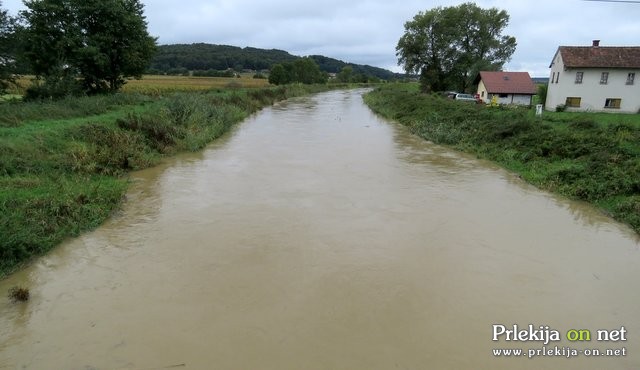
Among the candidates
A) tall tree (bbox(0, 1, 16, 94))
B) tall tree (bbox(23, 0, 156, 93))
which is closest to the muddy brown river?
tall tree (bbox(0, 1, 16, 94))

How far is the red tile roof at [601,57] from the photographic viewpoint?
27.1m

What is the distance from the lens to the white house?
27.2 m

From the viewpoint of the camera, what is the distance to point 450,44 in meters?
51.3

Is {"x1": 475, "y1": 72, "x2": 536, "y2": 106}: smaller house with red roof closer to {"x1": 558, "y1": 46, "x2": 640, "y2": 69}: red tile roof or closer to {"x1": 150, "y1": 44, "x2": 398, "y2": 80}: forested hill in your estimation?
{"x1": 558, "y1": 46, "x2": 640, "y2": 69}: red tile roof

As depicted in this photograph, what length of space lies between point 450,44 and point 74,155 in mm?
49546

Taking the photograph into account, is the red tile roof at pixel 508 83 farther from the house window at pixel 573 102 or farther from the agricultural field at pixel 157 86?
the agricultural field at pixel 157 86

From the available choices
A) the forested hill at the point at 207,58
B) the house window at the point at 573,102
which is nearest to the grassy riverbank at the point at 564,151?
the house window at the point at 573,102

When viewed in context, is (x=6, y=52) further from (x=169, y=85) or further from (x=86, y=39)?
(x=169, y=85)

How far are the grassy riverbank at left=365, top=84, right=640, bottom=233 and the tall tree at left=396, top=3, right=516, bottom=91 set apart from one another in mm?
30254

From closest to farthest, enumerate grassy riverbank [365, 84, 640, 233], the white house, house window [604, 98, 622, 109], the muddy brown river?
1. the muddy brown river
2. grassy riverbank [365, 84, 640, 233]
3. the white house
4. house window [604, 98, 622, 109]

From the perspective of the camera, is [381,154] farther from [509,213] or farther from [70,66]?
[70,66]

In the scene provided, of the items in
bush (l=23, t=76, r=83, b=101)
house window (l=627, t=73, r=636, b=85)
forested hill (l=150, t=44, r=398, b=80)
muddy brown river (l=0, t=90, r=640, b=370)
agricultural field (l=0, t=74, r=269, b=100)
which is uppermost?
forested hill (l=150, t=44, r=398, b=80)

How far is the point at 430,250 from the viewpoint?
7453 millimetres

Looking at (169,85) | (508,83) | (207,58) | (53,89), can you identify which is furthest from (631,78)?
(207,58)
